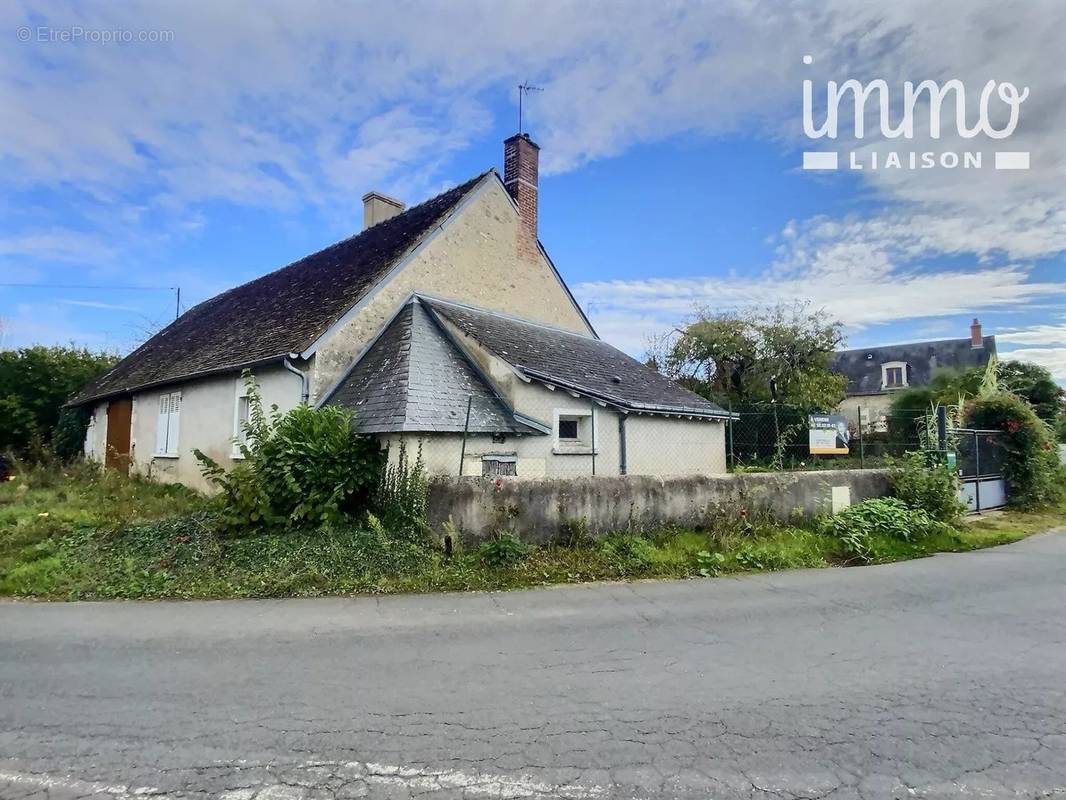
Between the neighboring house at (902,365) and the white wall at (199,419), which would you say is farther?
the neighboring house at (902,365)

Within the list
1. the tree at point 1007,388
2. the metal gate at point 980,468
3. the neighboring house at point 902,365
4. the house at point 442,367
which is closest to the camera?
the house at point 442,367

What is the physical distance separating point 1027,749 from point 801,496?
6811 mm

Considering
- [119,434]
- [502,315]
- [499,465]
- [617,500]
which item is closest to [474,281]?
[502,315]

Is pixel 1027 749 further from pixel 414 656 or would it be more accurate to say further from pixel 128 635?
pixel 128 635

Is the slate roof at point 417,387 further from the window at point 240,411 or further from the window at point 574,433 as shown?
the window at point 240,411

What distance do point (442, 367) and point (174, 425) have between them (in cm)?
848

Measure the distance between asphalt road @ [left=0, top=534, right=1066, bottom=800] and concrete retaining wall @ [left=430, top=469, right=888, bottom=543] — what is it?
65.7 inches

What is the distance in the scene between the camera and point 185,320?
76.1 ft

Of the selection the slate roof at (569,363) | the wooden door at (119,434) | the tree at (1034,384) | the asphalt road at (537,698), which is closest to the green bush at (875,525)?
the asphalt road at (537,698)

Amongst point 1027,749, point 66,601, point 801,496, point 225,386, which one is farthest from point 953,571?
point 225,386

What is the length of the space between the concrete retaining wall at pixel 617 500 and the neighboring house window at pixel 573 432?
3359mm

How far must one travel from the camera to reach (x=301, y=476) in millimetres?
9070

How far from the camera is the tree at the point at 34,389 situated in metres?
23.2

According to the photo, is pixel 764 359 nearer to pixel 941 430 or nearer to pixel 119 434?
pixel 941 430
